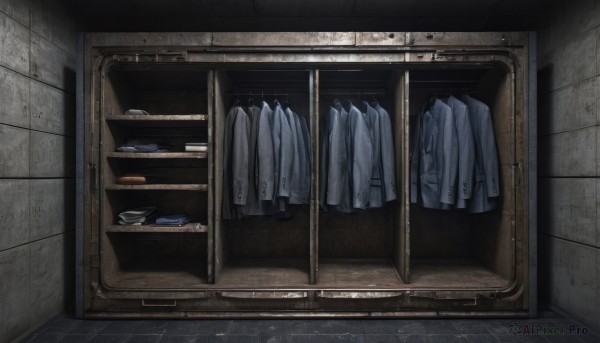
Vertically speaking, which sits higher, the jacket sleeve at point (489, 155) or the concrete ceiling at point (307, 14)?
the concrete ceiling at point (307, 14)

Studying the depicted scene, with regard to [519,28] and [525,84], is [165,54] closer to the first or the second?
[525,84]

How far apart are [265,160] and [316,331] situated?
131cm

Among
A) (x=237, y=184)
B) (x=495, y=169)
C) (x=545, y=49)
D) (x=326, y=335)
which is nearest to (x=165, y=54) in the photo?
(x=237, y=184)

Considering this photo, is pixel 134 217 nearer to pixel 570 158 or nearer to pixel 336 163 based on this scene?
pixel 336 163

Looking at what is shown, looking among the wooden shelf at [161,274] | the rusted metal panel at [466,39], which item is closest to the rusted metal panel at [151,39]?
the rusted metal panel at [466,39]

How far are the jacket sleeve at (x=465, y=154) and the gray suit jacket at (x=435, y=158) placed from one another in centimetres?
4

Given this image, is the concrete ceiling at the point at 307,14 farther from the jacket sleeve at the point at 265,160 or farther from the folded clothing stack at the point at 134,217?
the folded clothing stack at the point at 134,217

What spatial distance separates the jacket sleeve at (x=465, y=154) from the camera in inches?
101

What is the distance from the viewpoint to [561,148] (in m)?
2.51

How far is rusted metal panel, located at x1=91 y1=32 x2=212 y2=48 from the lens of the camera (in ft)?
7.93

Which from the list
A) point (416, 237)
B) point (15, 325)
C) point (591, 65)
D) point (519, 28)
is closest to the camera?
point (15, 325)

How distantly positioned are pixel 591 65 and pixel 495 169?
93 cm

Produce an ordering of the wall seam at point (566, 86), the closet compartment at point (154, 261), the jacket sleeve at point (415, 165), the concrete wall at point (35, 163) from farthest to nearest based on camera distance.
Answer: the jacket sleeve at point (415, 165), the closet compartment at point (154, 261), the wall seam at point (566, 86), the concrete wall at point (35, 163)

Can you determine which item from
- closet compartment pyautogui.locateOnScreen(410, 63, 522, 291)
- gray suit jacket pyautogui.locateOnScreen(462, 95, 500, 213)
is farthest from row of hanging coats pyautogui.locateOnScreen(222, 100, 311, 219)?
gray suit jacket pyautogui.locateOnScreen(462, 95, 500, 213)
